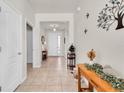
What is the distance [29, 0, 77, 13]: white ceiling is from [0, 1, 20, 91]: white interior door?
190 centimetres

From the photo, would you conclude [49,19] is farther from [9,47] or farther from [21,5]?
[9,47]

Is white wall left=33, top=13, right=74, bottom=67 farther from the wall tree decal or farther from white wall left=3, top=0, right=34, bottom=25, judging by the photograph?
the wall tree decal

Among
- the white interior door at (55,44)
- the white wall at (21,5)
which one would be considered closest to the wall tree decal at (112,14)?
the white wall at (21,5)

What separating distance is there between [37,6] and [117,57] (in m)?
5.01

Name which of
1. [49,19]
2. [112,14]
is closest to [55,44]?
[49,19]

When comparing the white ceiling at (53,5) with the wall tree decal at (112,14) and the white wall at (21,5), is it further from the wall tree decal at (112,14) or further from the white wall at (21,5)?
the wall tree decal at (112,14)

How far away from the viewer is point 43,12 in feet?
25.4

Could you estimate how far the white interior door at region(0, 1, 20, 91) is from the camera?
10.8 ft

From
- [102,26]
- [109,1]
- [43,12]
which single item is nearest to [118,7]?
[109,1]

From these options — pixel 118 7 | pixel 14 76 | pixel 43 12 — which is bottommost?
pixel 14 76

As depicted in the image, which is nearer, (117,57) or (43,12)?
(117,57)

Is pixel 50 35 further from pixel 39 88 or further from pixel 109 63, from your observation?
pixel 109 63

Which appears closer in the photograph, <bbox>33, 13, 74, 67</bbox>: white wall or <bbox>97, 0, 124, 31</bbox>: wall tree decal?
<bbox>97, 0, 124, 31</bbox>: wall tree decal

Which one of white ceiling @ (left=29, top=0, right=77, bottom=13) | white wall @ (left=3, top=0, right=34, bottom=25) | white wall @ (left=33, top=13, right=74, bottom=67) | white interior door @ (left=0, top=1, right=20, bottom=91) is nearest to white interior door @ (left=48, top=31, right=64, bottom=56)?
white wall @ (left=33, top=13, right=74, bottom=67)
